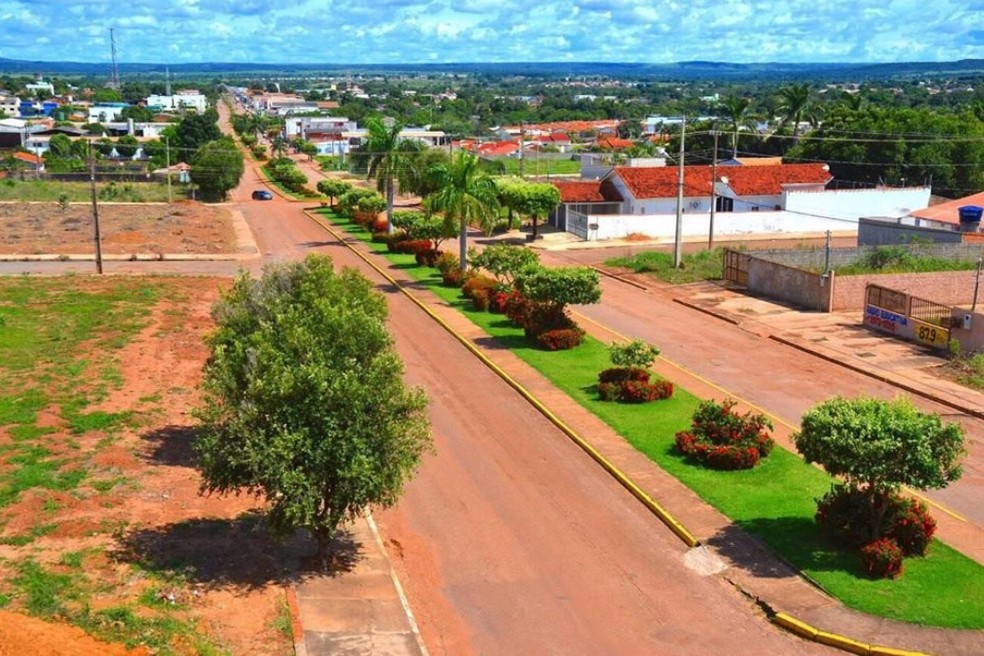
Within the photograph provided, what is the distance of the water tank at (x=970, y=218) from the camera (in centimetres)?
4969

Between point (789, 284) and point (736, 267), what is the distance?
3.76m

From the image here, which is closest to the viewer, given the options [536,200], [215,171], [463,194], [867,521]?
[867,521]

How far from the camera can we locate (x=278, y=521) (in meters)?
15.7

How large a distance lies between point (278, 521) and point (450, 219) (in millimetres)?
27521

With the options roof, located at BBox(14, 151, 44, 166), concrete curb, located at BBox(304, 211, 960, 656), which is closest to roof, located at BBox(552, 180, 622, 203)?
concrete curb, located at BBox(304, 211, 960, 656)

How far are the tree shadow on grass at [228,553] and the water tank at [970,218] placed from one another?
4148 centimetres

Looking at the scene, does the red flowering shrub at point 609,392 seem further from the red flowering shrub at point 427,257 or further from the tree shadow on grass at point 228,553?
the red flowering shrub at point 427,257

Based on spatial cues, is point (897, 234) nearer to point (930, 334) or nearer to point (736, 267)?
point (736, 267)

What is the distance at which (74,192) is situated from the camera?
3440 inches

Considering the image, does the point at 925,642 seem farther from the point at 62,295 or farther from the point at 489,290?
the point at 62,295

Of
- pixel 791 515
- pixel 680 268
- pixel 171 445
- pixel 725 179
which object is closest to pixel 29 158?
pixel 725 179

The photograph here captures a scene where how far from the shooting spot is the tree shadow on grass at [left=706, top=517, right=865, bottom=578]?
56.0 ft

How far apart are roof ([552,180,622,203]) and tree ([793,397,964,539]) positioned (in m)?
46.0

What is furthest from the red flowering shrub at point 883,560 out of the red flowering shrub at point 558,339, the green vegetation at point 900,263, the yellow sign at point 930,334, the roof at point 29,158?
the roof at point 29,158
